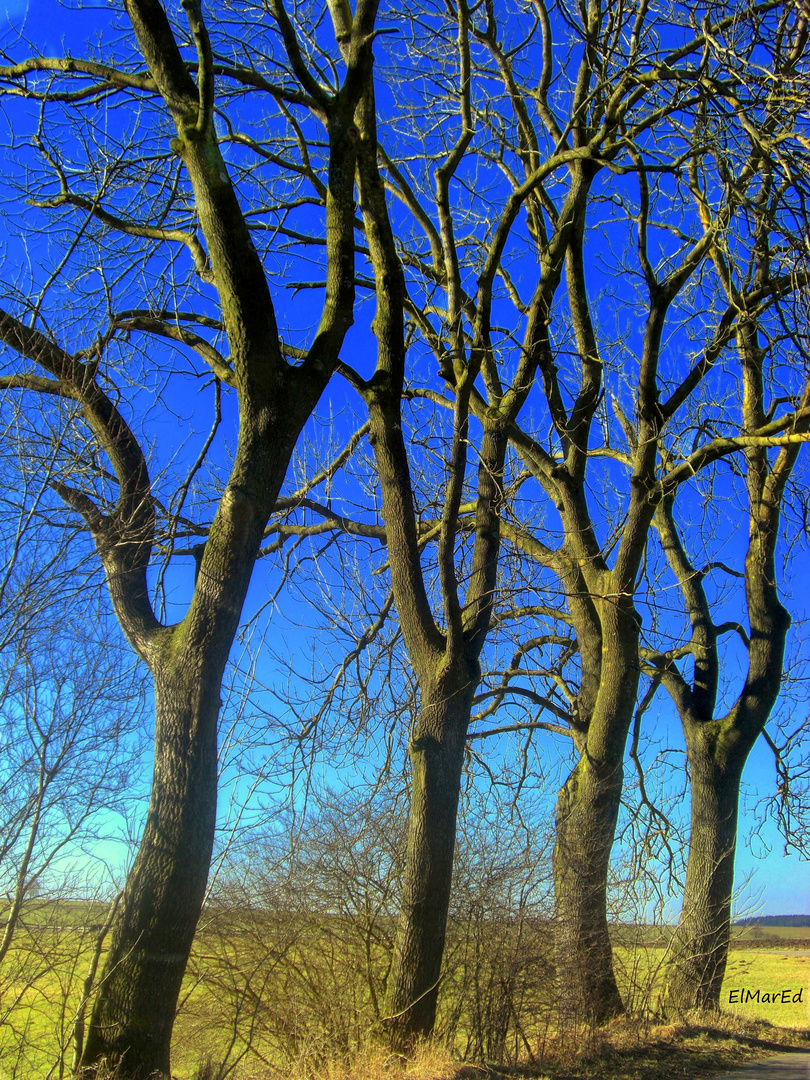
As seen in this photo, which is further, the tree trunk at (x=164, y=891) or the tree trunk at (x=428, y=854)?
the tree trunk at (x=428, y=854)

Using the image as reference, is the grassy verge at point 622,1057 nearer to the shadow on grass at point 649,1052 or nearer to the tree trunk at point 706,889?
the shadow on grass at point 649,1052

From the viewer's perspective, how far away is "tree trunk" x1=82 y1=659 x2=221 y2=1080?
4.10 meters

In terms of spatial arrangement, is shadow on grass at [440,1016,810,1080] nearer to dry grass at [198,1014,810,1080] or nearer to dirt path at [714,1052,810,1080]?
dry grass at [198,1014,810,1080]

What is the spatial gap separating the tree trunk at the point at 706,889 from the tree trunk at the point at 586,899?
1567 millimetres

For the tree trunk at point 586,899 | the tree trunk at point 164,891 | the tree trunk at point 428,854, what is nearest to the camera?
the tree trunk at point 164,891

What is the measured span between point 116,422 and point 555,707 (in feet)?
20.5

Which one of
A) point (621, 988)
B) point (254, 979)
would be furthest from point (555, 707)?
point (254, 979)

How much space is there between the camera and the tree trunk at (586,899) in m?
7.44

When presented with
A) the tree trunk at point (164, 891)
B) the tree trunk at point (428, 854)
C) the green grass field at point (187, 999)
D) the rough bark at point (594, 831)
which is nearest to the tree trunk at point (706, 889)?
the green grass field at point (187, 999)

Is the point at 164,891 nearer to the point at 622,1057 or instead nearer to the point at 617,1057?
the point at 617,1057

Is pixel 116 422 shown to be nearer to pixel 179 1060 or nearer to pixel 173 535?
pixel 173 535

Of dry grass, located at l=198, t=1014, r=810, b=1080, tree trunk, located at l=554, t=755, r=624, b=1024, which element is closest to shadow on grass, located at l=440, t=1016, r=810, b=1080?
dry grass, located at l=198, t=1014, r=810, b=1080

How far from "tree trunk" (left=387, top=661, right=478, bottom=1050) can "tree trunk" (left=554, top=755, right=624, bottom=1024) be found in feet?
5.69

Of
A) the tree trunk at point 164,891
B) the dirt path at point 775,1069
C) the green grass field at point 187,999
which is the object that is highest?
the tree trunk at point 164,891
